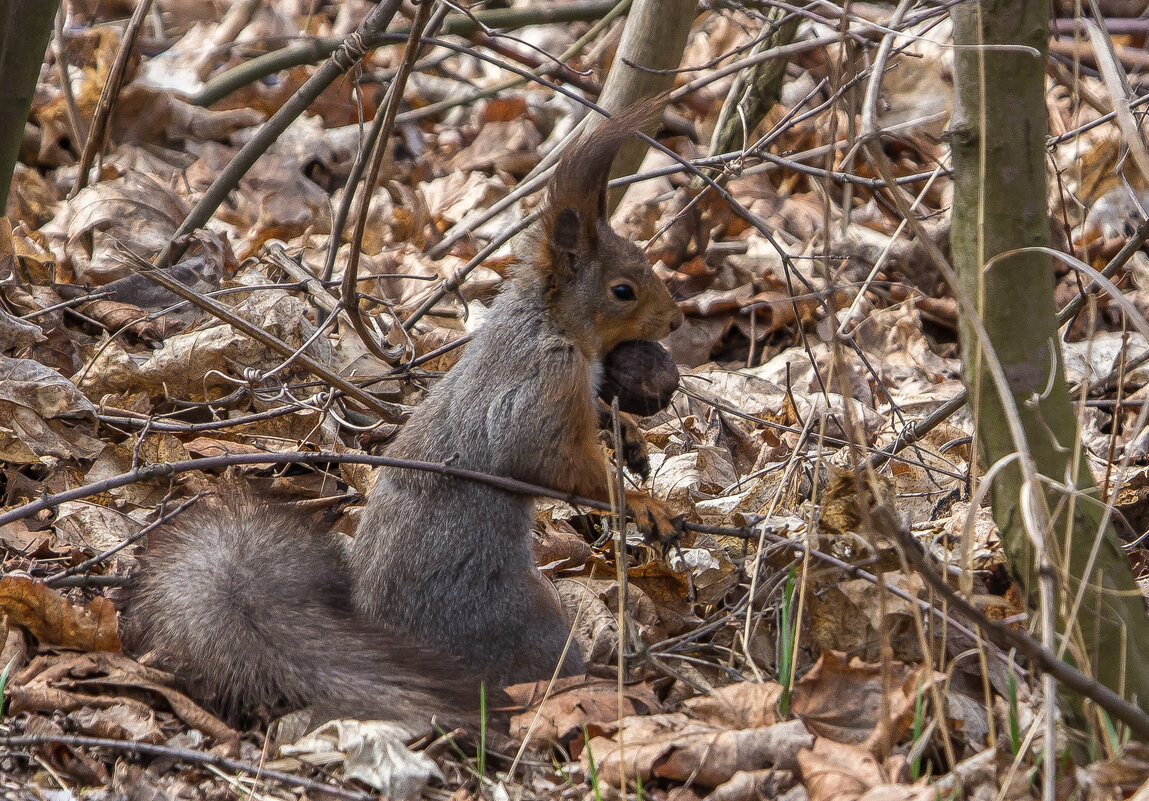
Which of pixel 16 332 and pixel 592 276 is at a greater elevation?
pixel 592 276

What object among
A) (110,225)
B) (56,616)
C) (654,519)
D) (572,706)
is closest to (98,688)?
(56,616)

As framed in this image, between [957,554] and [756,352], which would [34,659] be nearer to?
[957,554]

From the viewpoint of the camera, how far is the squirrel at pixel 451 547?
253cm

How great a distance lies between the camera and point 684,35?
12.7 ft

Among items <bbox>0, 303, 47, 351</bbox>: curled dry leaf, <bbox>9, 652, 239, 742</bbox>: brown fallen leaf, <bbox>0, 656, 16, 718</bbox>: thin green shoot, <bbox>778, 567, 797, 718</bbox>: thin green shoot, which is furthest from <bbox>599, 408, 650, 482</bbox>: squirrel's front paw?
<bbox>0, 303, 47, 351</bbox>: curled dry leaf

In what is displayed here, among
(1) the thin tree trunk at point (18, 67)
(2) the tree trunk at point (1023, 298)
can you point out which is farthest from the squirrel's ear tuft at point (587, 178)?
(1) the thin tree trunk at point (18, 67)

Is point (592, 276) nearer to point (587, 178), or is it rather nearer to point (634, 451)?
point (587, 178)

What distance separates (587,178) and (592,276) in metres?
0.31

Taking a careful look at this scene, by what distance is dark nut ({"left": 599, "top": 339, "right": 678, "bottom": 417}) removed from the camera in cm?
304

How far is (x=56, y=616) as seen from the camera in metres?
2.61

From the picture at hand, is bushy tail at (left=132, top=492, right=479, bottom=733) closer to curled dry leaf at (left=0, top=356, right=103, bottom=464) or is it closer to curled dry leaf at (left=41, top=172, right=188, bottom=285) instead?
curled dry leaf at (left=0, top=356, right=103, bottom=464)

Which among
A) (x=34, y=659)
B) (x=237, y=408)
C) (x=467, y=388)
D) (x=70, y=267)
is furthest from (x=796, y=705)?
(x=70, y=267)

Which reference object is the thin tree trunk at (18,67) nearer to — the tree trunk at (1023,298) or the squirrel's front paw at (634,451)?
the squirrel's front paw at (634,451)

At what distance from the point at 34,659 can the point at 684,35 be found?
273 cm
